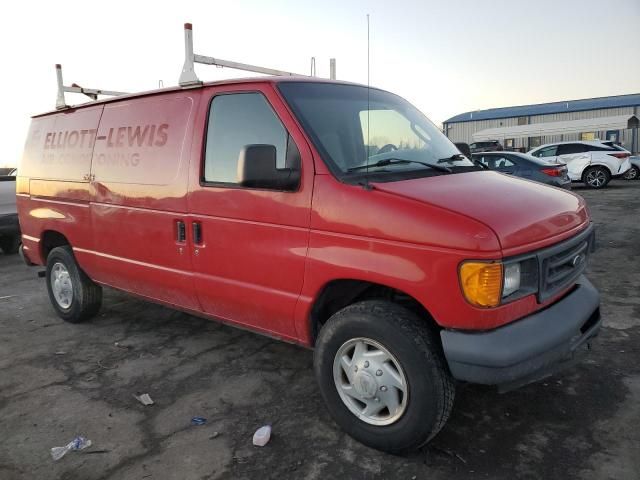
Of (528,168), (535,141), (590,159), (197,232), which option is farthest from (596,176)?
(535,141)

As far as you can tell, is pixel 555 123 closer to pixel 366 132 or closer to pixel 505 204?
pixel 366 132

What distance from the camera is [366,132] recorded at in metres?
3.17

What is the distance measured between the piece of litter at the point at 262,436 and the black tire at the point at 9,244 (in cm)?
777

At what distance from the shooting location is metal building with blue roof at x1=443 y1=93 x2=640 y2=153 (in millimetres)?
36875

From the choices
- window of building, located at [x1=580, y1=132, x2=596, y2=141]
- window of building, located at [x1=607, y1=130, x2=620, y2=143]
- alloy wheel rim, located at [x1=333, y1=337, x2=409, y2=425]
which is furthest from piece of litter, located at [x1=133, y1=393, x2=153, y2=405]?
window of building, located at [x1=580, y1=132, x2=596, y2=141]

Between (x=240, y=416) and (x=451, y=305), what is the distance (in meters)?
1.59

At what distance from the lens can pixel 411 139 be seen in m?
3.48

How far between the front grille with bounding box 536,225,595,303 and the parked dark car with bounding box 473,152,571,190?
8290mm

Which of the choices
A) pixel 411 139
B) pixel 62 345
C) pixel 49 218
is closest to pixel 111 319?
pixel 62 345

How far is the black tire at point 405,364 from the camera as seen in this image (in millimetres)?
2463

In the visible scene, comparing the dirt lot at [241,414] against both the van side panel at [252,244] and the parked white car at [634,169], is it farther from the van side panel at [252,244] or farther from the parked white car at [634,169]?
the parked white car at [634,169]

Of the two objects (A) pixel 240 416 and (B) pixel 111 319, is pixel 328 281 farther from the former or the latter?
(B) pixel 111 319

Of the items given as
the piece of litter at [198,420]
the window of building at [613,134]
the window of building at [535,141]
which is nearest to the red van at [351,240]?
the piece of litter at [198,420]

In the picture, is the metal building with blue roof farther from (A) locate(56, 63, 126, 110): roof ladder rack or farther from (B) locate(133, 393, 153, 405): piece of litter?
(B) locate(133, 393, 153, 405): piece of litter
